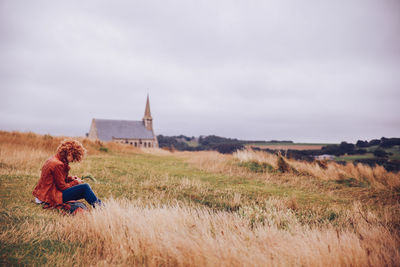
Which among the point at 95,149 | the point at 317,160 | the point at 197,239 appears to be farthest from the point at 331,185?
the point at 95,149

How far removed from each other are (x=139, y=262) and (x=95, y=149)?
1730 centimetres

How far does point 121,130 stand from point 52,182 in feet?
197

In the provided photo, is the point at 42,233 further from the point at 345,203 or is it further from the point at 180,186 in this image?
the point at 345,203

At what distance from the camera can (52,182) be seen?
4.85 m

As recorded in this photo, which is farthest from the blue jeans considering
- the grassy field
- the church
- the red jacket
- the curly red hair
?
the church

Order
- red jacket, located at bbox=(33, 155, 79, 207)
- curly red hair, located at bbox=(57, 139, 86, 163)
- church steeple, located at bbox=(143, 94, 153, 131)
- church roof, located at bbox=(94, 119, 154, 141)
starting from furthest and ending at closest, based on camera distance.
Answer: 1. church steeple, located at bbox=(143, 94, 153, 131)
2. church roof, located at bbox=(94, 119, 154, 141)
3. curly red hair, located at bbox=(57, 139, 86, 163)
4. red jacket, located at bbox=(33, 155, 79, 207)

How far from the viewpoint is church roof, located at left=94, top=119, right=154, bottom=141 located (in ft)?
194

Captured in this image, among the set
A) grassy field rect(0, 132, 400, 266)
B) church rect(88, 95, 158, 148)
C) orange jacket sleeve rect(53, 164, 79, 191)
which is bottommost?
→ grassy field rect(0, 132, 400, 266)

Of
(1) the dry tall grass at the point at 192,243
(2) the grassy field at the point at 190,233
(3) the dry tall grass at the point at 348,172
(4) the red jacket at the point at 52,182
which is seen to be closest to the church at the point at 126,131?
(3) the dry tall grass at the point at 348,172

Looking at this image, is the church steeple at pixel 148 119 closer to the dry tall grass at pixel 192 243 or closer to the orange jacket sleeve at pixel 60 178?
the orange jacket sleeve at pixel 60 178

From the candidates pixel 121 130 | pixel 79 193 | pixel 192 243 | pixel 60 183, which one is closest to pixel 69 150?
pixel 60 183

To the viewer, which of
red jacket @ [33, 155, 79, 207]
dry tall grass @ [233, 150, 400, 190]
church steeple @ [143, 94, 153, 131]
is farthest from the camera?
church steeple @ [143, 94, 153, 131]

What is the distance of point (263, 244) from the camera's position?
322 cm

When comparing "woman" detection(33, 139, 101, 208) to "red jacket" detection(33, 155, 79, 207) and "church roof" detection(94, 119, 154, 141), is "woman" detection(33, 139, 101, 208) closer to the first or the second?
"red jacket" detection(33, 155, 79, 207)
